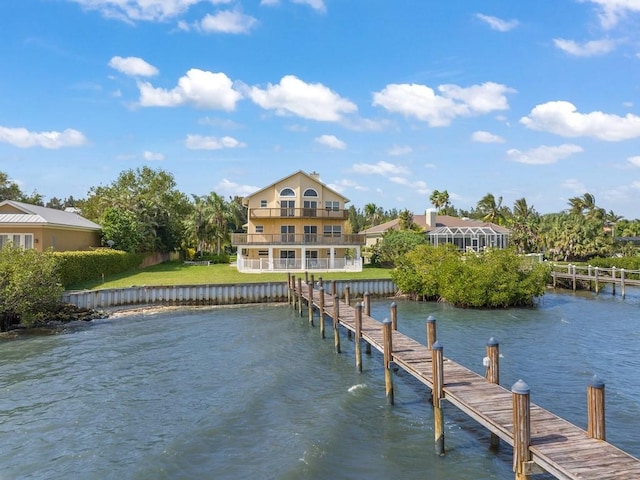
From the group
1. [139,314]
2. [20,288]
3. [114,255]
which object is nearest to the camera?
[20,288]

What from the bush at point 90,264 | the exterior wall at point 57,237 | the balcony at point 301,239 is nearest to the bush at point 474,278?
the balcony at point 301,239

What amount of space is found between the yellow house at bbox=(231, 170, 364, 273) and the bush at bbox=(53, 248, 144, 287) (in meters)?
10.4

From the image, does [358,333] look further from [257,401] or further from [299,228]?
[299,228]

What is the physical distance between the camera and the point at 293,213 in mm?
50375

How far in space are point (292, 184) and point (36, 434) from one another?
131 ft

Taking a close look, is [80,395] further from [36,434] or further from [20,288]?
[20,288]

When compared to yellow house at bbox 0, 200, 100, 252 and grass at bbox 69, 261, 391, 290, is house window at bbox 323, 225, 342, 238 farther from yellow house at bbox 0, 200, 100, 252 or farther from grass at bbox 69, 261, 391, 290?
yellow house at bbox 0, 200, 100, 252

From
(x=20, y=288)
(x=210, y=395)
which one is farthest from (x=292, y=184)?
(x=210, y=395)

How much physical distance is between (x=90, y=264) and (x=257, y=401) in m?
27.7

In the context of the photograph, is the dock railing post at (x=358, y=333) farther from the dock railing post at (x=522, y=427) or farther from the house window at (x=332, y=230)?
the house window at (x=332, y=230)

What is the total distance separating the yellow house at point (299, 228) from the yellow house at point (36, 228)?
14.7 m

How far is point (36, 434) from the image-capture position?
1347 centimetres

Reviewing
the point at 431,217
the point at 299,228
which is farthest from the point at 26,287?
the point at 431,217

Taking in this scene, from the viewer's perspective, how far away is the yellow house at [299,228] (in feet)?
158
